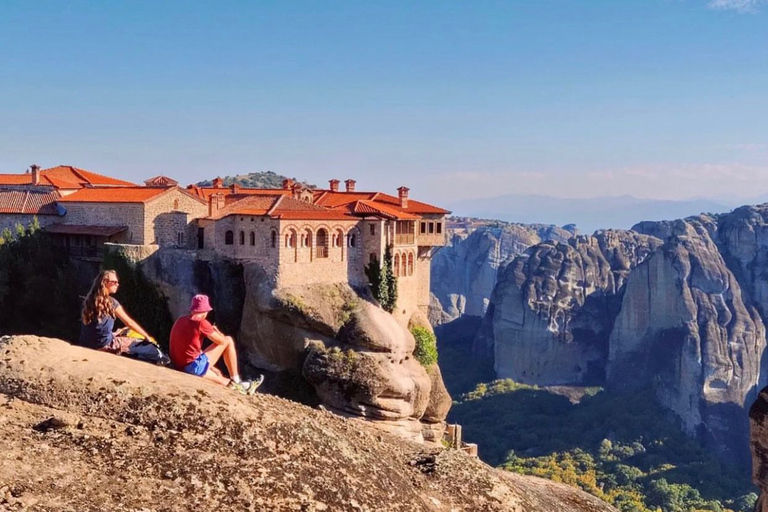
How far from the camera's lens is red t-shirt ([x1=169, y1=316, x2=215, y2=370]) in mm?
12555

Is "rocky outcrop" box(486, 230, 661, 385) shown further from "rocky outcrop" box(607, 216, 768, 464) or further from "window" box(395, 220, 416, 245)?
"window" box(395, 220, 416, 245)

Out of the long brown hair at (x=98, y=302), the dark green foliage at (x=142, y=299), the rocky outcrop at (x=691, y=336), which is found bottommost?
the rocky outcrop at (x=691, y=336)

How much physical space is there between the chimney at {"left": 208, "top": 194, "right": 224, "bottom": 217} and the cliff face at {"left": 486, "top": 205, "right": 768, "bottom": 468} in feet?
275

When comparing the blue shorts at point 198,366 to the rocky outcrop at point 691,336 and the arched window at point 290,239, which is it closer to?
the arched window at point 290,239

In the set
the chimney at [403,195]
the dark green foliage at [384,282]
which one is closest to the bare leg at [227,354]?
the dark green foliage at [384,282]

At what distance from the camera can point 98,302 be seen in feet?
41.7

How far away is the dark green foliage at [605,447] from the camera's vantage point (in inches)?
2837

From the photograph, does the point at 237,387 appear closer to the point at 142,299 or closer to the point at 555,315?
the point at 142,299

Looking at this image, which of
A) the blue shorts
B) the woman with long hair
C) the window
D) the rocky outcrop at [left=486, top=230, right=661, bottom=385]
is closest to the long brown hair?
the woman with long hair

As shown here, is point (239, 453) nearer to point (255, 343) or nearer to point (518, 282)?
point (255, 343)

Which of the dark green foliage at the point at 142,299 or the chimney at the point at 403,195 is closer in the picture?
the dark green foliage at the point at 142,299

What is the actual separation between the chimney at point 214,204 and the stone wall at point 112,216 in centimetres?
323

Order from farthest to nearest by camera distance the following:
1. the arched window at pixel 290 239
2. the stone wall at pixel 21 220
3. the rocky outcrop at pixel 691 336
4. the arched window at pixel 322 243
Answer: the rocky outcrop at pixel 691 336
the stone wall at pixel 21 220
the arched window at pixel 322 243
the arched window at pixel 290 239

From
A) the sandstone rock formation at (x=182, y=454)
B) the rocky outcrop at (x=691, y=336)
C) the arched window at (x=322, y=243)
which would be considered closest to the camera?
the sandstone rock formation at (x=182, y=454)
